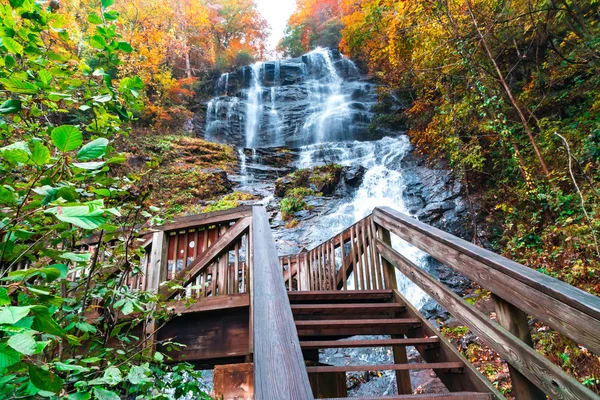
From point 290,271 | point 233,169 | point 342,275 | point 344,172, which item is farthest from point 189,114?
point 342,275

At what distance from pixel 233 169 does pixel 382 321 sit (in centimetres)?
1287

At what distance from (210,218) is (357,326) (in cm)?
174

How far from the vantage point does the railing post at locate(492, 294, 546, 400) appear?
5.31 ft

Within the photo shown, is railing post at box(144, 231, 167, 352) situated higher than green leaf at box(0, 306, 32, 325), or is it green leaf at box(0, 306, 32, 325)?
railing post at box(144, 231, 167, 352)

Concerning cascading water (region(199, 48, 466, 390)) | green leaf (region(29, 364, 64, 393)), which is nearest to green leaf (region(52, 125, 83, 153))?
green leaf (region(29, 364, 64, 393))

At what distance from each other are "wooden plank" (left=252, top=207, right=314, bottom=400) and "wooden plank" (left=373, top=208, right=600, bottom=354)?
42.6 inches

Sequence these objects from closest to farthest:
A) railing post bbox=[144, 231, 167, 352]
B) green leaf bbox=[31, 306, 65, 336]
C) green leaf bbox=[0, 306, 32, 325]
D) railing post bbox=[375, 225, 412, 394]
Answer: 1. green leaf bbox=[0, 306, 32, 325]
2. green leaf bbox=[31, 306, 65, 336]
3. railing post bbox=[144, 231, 167, 352]
4. railing post bbox=[375, 225, 412, 394]

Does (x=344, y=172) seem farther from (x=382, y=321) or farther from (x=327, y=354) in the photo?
(x=382, y=321)

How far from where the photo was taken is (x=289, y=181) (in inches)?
481

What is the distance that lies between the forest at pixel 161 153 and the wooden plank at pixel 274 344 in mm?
512

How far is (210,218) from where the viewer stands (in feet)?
10.5

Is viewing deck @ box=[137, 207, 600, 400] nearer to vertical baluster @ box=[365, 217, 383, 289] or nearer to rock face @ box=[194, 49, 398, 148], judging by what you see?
vertical baluster @ box=[365, 217, 383, 289]

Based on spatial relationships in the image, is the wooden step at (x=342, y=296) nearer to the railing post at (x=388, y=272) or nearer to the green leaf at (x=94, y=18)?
the railing post at (x=388, y=272)

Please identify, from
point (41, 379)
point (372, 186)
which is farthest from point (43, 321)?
point (372, 186)
